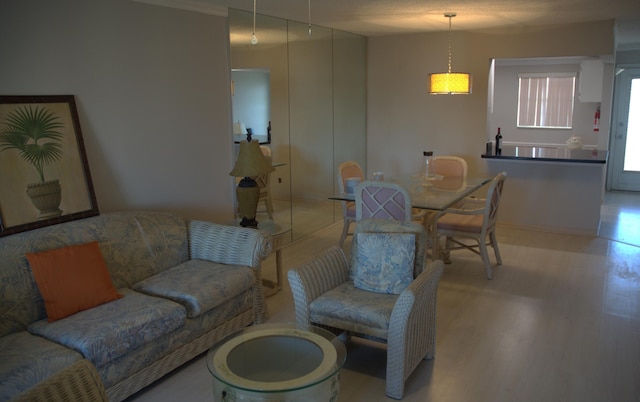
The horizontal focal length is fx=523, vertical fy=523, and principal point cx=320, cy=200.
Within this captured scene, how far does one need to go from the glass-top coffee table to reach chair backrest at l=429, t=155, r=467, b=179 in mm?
3436

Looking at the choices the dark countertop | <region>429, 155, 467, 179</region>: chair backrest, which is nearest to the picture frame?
<region>429, 155, 467, 179</region>: chair backrest

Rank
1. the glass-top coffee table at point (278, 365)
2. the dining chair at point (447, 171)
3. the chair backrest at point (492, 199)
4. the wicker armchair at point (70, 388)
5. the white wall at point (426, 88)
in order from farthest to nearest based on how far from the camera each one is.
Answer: the white wall at point (426, 88), the dining chair at point (447, 171), the chair backrest at point (492, 199), the glass-top coffee table at point (278, 365), the wicker armchair at point (70, 388)

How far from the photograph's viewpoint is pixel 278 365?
246 centimetres

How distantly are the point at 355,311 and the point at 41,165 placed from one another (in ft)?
7.08

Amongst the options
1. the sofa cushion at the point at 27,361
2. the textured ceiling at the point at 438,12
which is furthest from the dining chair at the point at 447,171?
the sofa cushion at the point at 27,361

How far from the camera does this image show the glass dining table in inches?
170

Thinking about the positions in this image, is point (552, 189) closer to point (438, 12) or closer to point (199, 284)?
point (438, 12)

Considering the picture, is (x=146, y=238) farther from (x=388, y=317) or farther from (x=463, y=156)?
(x=463, y=156)

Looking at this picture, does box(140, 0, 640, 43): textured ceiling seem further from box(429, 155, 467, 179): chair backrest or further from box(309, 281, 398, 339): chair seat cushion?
box(309, 281, 398, 339): chair seat cushion

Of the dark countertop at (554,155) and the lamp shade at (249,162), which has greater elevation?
the lamp shade at (249,162)

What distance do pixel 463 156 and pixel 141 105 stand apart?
3976mm

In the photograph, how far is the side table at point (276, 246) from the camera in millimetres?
4153

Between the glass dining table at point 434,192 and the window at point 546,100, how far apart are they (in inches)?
178

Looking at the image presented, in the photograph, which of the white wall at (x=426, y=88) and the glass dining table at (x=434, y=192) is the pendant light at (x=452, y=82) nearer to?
the glass dining table at (x=434, y=192)
